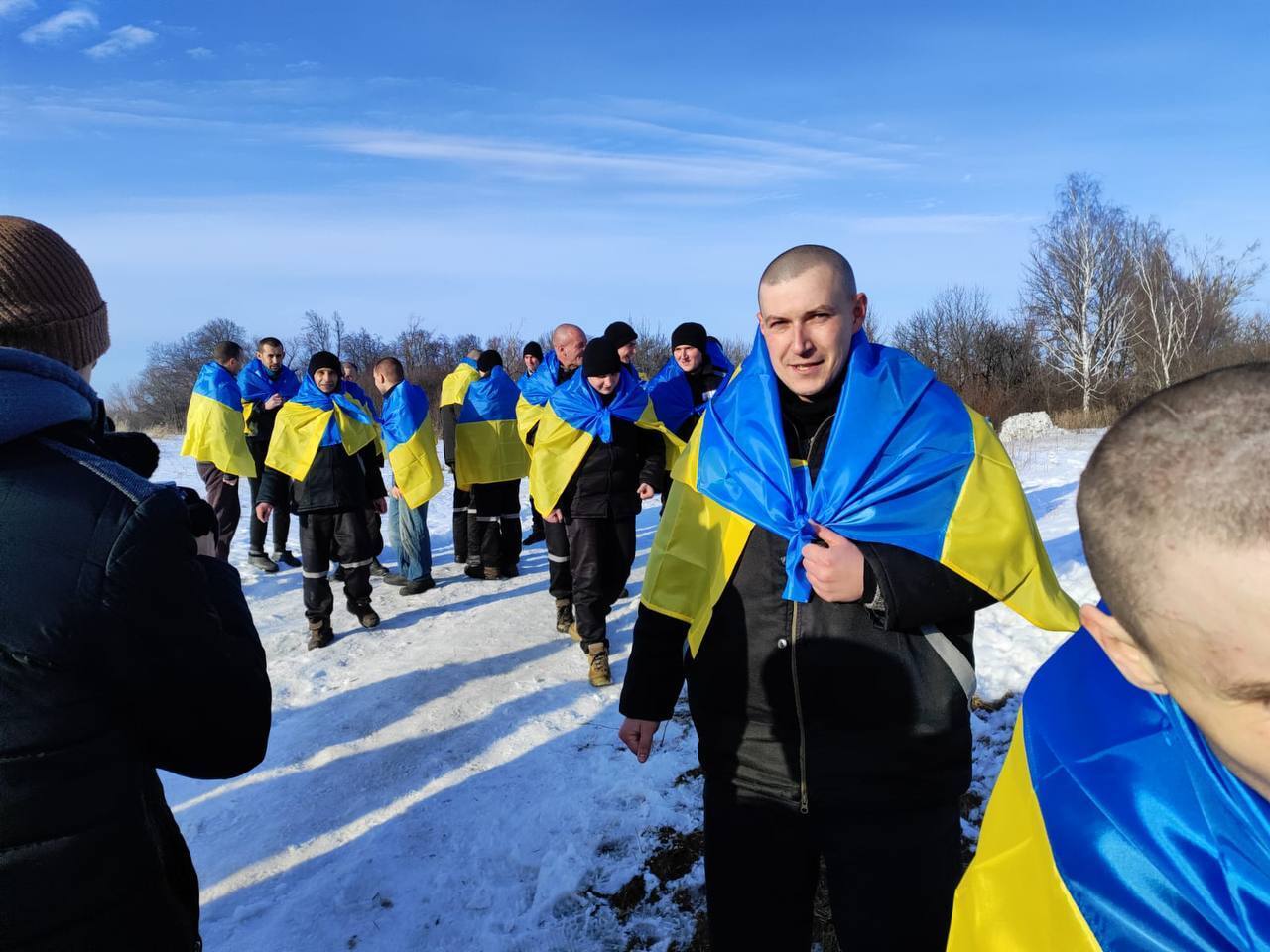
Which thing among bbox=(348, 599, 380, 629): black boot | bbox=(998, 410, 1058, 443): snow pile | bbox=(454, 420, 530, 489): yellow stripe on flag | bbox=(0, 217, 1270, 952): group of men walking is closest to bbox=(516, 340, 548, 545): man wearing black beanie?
bbox=(454, 420, 530, 489): yellow stripe on flag

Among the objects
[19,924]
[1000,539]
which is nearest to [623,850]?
[1000,539]

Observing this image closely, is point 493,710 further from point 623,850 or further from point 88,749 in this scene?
point 88,749

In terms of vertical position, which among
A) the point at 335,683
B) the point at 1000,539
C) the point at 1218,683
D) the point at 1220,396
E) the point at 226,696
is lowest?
the point at 335,683

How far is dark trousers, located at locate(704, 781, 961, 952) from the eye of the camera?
76.4 inches

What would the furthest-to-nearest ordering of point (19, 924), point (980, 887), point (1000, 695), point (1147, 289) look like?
point (1147, 289)
point (1000, 695)
point (19, 924)
point (980, 887)

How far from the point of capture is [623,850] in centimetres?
362

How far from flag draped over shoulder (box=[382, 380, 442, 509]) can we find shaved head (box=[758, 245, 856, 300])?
622cm

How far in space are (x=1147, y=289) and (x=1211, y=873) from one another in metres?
36.8

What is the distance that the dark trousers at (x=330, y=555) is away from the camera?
6.50 m

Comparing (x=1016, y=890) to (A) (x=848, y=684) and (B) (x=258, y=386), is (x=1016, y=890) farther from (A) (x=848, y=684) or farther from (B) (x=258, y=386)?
(B) (x=258, y=386)

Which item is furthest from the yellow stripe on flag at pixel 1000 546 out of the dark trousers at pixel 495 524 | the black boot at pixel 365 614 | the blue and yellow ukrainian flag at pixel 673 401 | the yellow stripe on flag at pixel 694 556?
the dark trousers at pixel 495 524

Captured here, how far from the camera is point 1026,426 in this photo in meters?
22.5

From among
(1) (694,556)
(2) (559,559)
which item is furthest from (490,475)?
(1) (694,556)

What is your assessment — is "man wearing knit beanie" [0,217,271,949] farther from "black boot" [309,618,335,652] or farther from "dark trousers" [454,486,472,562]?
"dark trousers" [454,486,472,562]
